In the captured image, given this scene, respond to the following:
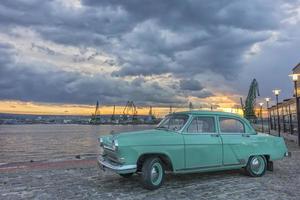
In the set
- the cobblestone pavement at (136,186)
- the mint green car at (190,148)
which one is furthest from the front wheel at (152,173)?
the cobblestone pavement at (136,186)

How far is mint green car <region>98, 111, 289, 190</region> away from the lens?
27.2ft

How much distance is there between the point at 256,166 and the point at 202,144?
85.2 inches

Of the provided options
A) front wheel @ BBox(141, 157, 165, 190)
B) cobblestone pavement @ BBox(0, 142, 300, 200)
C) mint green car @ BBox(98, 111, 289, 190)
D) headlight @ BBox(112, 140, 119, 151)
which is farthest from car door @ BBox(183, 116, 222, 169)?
headlight @ BBox(112, 140, 119, 151)

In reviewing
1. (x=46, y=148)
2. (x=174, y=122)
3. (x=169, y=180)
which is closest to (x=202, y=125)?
(x=174, y=122)

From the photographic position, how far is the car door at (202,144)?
895cm

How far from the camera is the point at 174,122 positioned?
945cm

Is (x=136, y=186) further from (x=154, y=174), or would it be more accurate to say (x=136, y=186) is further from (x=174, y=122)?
(x=174, y=122)

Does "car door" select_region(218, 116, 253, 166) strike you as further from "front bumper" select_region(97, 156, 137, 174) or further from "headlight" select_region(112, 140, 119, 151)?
"headlight" select_region(112, 140, 119, 151)

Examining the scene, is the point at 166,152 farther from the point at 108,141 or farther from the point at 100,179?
the point at 100,179

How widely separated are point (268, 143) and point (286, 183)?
1535 mm

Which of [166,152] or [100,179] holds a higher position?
[166,152]

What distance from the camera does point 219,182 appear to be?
368 inches

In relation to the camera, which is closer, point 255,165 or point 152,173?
point 152,173

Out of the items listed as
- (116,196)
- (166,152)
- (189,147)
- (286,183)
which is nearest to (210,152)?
(189,147)
